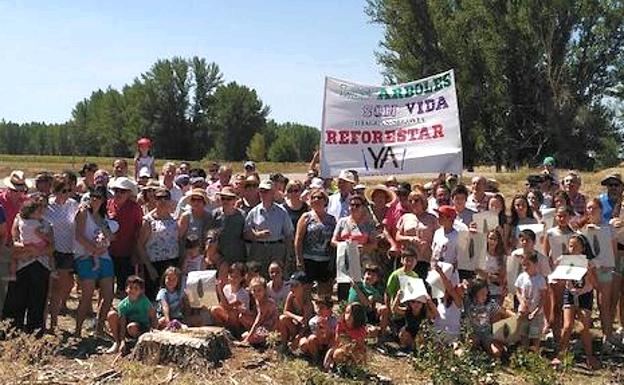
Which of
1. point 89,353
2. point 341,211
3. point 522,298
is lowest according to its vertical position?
point 89,353

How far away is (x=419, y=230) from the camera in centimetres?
842

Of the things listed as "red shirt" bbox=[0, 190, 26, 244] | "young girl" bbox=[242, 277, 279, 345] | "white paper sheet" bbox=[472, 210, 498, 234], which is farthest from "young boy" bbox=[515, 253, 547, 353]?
"red shirt" bbox=[0, 190, 26, 244]

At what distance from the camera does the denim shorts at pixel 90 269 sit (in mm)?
7965

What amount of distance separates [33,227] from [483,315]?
4745 mm

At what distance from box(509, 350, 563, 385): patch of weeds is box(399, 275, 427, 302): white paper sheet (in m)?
1.10

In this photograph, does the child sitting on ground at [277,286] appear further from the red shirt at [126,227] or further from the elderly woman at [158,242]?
the red shirt at [126,227]

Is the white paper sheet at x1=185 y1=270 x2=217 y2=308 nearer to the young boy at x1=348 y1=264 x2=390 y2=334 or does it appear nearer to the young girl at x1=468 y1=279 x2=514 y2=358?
the young boy at x1=348 y1=264 x2=390 y2=334

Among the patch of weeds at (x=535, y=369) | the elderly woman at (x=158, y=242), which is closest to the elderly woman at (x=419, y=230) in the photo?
the patch of weeds at (x=535, y=369)

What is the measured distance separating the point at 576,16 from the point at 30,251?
108 ft

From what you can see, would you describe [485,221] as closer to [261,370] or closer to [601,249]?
[601,249]

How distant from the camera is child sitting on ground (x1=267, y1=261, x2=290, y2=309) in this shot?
26.9 feet

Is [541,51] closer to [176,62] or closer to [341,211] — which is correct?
[341,211]

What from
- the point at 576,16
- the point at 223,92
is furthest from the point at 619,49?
the point at 223,92

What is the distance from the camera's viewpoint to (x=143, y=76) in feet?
234
